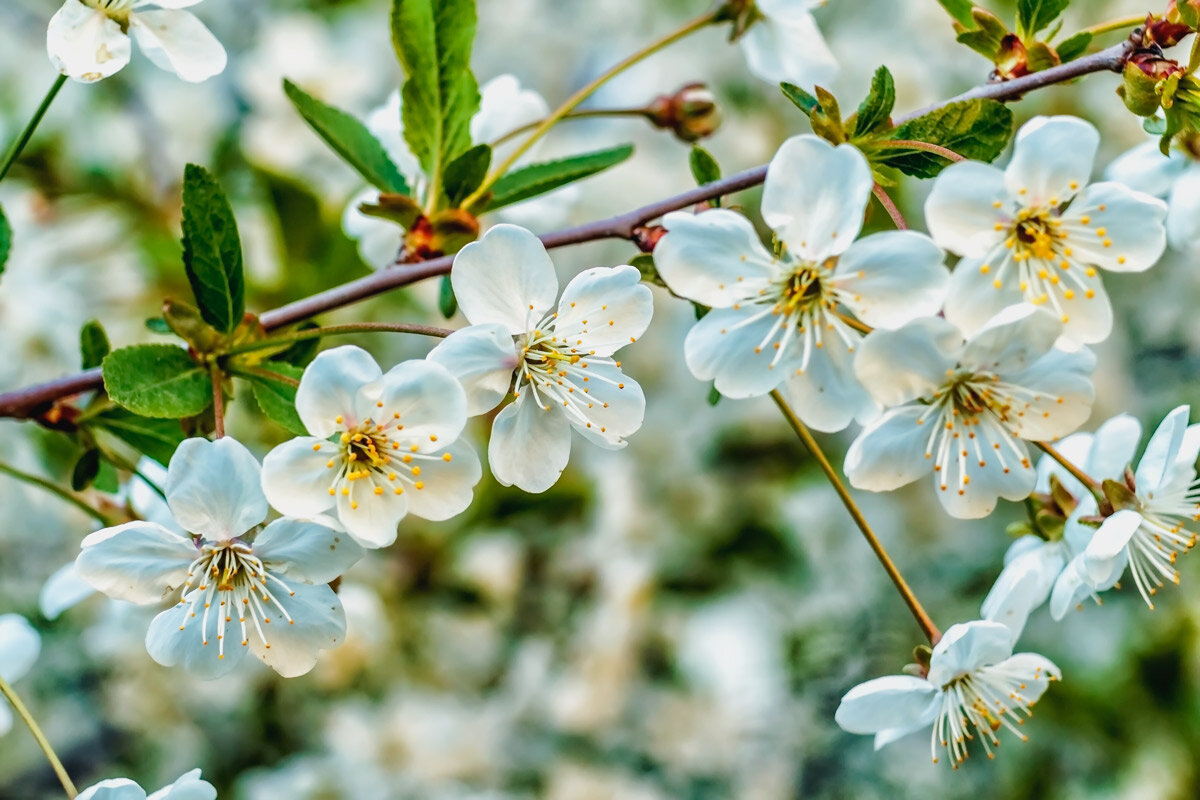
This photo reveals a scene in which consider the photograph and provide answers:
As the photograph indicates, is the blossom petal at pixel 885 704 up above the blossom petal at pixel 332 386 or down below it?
below

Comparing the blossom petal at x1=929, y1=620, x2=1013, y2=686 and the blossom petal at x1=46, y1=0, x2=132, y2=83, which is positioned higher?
the blossom petal at x1=46, y1=0, x2=132, y2=83

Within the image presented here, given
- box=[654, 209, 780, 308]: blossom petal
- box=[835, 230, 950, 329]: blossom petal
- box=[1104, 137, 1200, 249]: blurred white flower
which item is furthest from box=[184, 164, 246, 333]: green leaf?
box=[1104, 137, 1200, 249]: blurred white flower

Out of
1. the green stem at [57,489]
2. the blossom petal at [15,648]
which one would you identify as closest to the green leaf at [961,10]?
the green stem at [57,489]

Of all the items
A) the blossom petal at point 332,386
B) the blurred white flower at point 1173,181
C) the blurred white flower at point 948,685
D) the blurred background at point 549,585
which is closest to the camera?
the blossom petal at point 332,386

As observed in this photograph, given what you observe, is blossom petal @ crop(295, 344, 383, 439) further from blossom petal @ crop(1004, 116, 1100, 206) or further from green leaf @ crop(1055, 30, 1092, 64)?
green leaf @ crop(1055, 30, 1092, 64)

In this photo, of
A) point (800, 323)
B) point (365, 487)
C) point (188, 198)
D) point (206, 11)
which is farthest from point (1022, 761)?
point (206, 11)

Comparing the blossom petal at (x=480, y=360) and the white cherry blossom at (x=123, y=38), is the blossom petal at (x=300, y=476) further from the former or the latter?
the white cherry blossom at (x=123, y=38)

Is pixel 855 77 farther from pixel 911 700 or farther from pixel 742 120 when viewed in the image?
pixel 911 700
